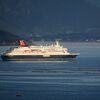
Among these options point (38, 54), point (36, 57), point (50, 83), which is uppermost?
point (38, 54)

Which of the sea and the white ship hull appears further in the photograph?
the white ship hull

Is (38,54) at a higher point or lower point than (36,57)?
higher

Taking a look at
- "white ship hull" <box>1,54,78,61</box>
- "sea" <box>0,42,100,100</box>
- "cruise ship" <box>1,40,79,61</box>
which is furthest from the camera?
"cruise ship" <box>1,40,79,61</box>

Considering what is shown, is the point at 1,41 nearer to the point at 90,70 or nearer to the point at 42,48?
the point at 42,48

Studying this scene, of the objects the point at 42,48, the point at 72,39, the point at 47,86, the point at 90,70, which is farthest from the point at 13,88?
the point at 72,39

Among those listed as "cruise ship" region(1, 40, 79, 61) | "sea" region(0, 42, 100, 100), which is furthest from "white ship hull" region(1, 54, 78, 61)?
"sea" region(0, 42, 100, 100)

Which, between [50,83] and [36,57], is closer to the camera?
[50,83]

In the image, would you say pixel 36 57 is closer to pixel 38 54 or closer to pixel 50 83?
pixel 38 54

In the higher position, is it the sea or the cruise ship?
the cruise ship

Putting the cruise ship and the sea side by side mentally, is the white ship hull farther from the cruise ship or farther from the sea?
the sea

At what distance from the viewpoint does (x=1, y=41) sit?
408 feet

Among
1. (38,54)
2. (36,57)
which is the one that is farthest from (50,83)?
(38,54)

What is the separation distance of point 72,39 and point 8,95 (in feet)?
361

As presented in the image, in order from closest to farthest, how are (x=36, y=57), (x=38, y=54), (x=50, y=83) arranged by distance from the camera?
(x=50, y=83), (x=36, y=57), (x=38, y=54)
